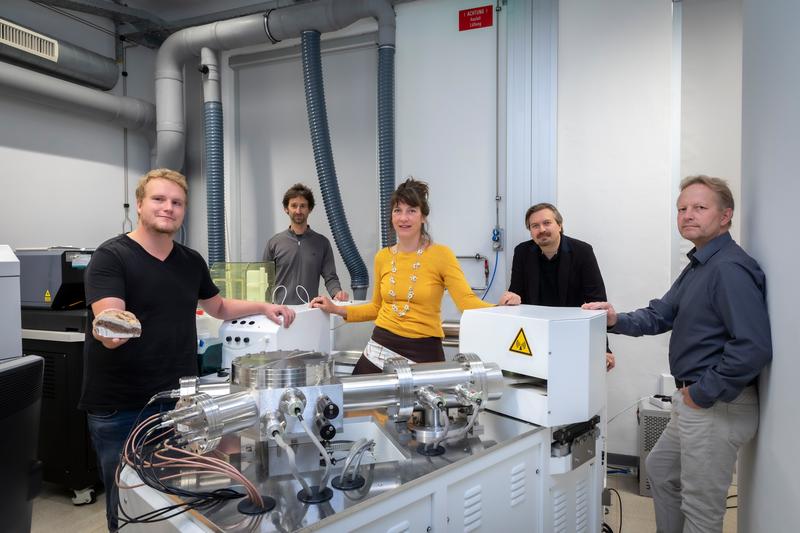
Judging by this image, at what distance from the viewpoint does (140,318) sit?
138 cm

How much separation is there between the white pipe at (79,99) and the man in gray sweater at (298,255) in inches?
65.1

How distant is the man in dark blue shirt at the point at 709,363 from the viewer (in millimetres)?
1354

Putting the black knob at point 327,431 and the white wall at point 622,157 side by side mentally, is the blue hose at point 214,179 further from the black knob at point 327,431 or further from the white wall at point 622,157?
the black knob at point 327,431

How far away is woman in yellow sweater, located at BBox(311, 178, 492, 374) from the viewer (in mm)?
1821

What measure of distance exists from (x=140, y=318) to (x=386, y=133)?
6.87 ft

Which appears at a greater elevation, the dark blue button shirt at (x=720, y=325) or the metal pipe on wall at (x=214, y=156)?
the metal pipe on wall at (x=214, y=156)

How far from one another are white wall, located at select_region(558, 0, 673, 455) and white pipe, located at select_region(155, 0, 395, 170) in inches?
46.4

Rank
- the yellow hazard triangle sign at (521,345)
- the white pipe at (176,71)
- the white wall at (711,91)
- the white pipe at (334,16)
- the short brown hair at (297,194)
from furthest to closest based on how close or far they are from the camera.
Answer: the white pipe at (176,71) < the white pipe at (334,16) < the short brown hair at (297,194) < the white wall at (711,91) < the yellow hazard triangle sign at (521,345)

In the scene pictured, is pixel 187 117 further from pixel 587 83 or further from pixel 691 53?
pixel 691 53

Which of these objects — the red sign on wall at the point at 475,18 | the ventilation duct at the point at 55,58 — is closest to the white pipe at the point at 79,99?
the ventilation duct at the point at 55,58

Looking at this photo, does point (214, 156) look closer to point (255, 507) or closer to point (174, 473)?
point (174, 473)

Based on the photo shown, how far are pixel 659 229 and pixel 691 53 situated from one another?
969 mm

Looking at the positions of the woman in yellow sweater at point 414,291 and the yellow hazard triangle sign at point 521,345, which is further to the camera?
the woman in yellow sweater at point 414,291

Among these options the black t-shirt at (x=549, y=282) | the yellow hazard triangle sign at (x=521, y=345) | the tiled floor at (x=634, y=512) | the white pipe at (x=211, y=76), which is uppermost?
the white pipe at (x=211, y=76)
